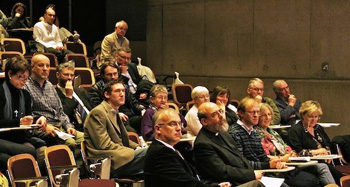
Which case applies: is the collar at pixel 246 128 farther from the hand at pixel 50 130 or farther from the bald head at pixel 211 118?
the hand at pixel 50 130

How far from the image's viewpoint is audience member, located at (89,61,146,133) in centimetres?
720

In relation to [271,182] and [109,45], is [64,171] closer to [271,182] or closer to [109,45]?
[271,182]

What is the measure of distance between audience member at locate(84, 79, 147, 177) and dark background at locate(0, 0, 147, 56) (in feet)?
27.6

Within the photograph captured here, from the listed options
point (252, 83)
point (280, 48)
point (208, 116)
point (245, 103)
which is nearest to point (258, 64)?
point (280, 48)

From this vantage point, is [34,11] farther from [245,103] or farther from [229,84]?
[245,103]

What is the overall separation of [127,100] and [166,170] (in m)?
3.46

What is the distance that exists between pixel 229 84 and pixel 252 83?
2369 millimetres

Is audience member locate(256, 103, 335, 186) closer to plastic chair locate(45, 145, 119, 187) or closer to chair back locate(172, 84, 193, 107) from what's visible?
plastic chair locate(45, 145, 119, 187)

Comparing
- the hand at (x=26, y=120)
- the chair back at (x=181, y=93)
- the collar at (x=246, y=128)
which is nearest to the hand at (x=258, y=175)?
the collar at (x=246, y=128)

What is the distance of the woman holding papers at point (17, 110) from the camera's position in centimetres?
541

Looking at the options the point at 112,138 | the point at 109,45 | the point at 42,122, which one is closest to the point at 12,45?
the point at 109,45

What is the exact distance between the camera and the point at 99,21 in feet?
46.8

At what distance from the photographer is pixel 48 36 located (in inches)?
411

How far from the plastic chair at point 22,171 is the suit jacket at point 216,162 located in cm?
121
